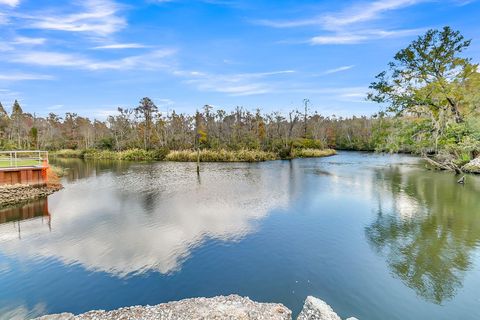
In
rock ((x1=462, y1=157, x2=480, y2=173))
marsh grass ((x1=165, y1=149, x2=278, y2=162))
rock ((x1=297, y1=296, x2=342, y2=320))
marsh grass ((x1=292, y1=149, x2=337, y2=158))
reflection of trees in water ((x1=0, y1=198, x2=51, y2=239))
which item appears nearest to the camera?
rock ((x1=297, y1=296, x2=342, y2=320))

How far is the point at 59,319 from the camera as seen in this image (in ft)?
15.2

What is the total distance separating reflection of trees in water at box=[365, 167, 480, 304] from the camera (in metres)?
6.73

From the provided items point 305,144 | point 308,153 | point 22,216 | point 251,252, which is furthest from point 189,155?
point 251,252

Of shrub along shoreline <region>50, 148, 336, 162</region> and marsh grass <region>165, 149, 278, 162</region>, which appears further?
shrub along shoreline <region>50, 148, 336, 162</region>

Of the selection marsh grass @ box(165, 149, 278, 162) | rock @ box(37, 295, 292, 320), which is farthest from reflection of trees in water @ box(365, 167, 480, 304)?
marsh grass @ box(165, 149, 278, 162)

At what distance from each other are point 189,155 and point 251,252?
1215 inches

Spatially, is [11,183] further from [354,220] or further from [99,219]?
[354,220]

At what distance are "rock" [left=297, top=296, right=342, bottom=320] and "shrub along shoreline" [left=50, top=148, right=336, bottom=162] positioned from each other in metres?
31.7

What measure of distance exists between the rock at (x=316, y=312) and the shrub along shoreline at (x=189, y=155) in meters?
31.7

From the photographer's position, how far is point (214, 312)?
4758mm

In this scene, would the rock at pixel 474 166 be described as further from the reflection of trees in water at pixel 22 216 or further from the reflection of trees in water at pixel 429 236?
the reflection of trees in water at pixel 22 216

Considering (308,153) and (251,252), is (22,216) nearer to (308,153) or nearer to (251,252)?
(251,252)

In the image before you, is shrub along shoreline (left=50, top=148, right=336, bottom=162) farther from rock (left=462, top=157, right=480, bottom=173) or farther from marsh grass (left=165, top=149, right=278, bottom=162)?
rock (left=462, top=157, right=480, bottom=173)

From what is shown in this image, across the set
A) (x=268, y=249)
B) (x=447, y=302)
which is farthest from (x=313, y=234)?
(x=447, y=302)
